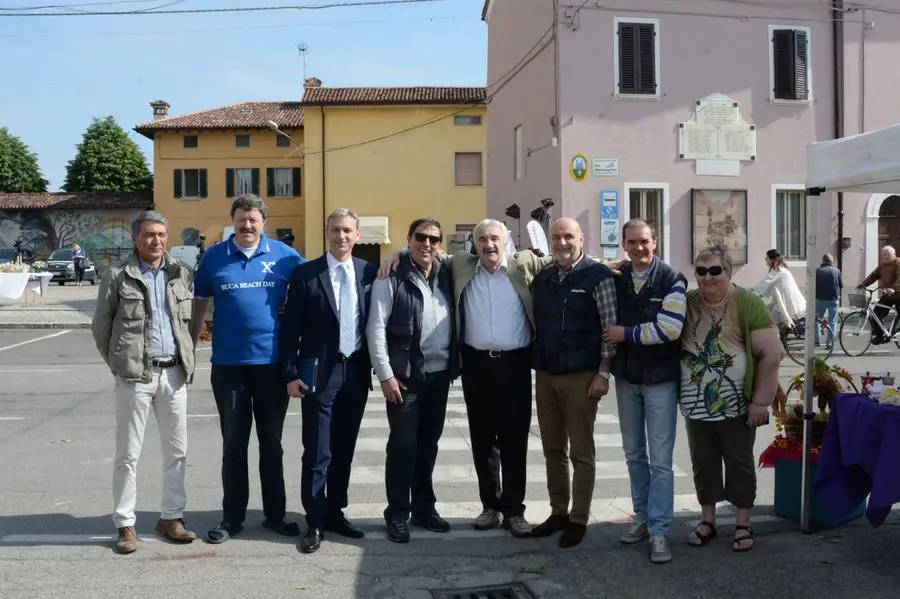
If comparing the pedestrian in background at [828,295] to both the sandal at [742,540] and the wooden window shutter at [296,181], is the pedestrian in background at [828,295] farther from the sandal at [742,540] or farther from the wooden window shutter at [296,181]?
the wooden window shutter at [296,181]

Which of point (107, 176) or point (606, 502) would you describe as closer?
point (606, 502)

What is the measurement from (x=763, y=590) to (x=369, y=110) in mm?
36428

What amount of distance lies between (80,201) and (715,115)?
3862cm

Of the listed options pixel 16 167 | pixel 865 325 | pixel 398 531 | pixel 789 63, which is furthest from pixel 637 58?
pixel 16 167

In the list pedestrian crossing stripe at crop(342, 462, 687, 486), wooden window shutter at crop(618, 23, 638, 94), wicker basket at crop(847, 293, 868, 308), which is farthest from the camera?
wooden window shutter at crop(618, 23, 638, 94)

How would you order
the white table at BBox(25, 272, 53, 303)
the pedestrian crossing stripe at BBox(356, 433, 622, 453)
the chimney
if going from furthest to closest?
the chimney < the white table at BBox(25, 272, 53, 303) < the pedestrian crossing stripe at BBox(356, 433, 622, 453)

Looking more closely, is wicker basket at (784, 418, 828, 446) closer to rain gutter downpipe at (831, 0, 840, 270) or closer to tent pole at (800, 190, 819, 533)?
tent pole at (800, 190, 819, 533)

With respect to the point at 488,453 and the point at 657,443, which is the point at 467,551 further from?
the point at 657,443

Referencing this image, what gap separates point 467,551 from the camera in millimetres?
5062

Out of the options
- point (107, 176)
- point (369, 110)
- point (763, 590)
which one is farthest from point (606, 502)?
point (107, 176)

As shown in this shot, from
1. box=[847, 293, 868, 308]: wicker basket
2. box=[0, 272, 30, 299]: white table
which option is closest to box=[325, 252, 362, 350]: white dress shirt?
box=[847, 293, 868, 308]: wicker basket

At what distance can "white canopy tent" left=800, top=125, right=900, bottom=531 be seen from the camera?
→ 468 cm

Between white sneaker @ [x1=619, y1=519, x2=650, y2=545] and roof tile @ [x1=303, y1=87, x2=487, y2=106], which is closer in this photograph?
white sneaker @ [x1=619, y1=519, x2=650, y2=545]

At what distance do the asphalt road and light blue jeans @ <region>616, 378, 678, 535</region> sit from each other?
10.9 inches
